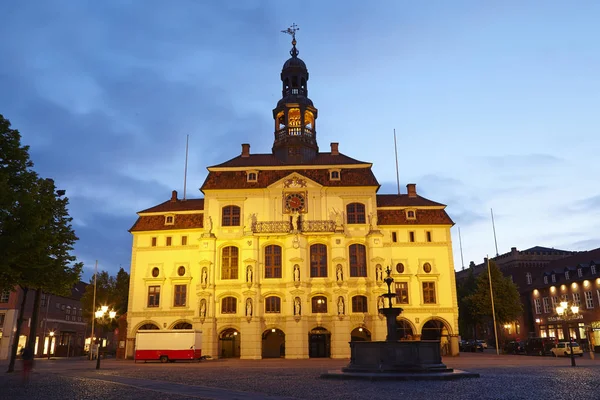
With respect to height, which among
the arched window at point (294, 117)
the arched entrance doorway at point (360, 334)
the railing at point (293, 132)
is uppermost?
the arched window at point (294, 117)

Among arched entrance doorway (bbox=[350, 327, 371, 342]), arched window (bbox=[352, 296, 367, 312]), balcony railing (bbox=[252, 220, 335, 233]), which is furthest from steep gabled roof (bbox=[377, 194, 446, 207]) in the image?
arched entrance doorway (bbox=[350, 327, 371, 342])

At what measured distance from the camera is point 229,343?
50906 millimetres

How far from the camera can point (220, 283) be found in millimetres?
48500

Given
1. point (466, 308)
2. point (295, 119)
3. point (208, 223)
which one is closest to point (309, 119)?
point (295, 119)

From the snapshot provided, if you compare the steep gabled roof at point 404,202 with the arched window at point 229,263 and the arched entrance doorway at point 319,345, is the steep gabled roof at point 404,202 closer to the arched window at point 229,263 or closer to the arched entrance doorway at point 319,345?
the arched entrance doorway at point 319,345

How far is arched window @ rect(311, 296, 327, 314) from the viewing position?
47938 mm

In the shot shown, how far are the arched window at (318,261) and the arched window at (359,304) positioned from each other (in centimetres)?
362

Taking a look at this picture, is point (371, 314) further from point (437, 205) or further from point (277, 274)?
point (437, 205)

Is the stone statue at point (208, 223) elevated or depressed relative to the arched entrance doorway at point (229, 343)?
elevated

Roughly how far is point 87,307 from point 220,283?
2572 cm

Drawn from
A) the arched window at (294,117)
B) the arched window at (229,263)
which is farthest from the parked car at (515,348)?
the arched window at (294,117)

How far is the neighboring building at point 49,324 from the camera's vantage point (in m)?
57.4

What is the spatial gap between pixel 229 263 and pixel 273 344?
9.23 metres

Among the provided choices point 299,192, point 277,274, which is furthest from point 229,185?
point 277,274
